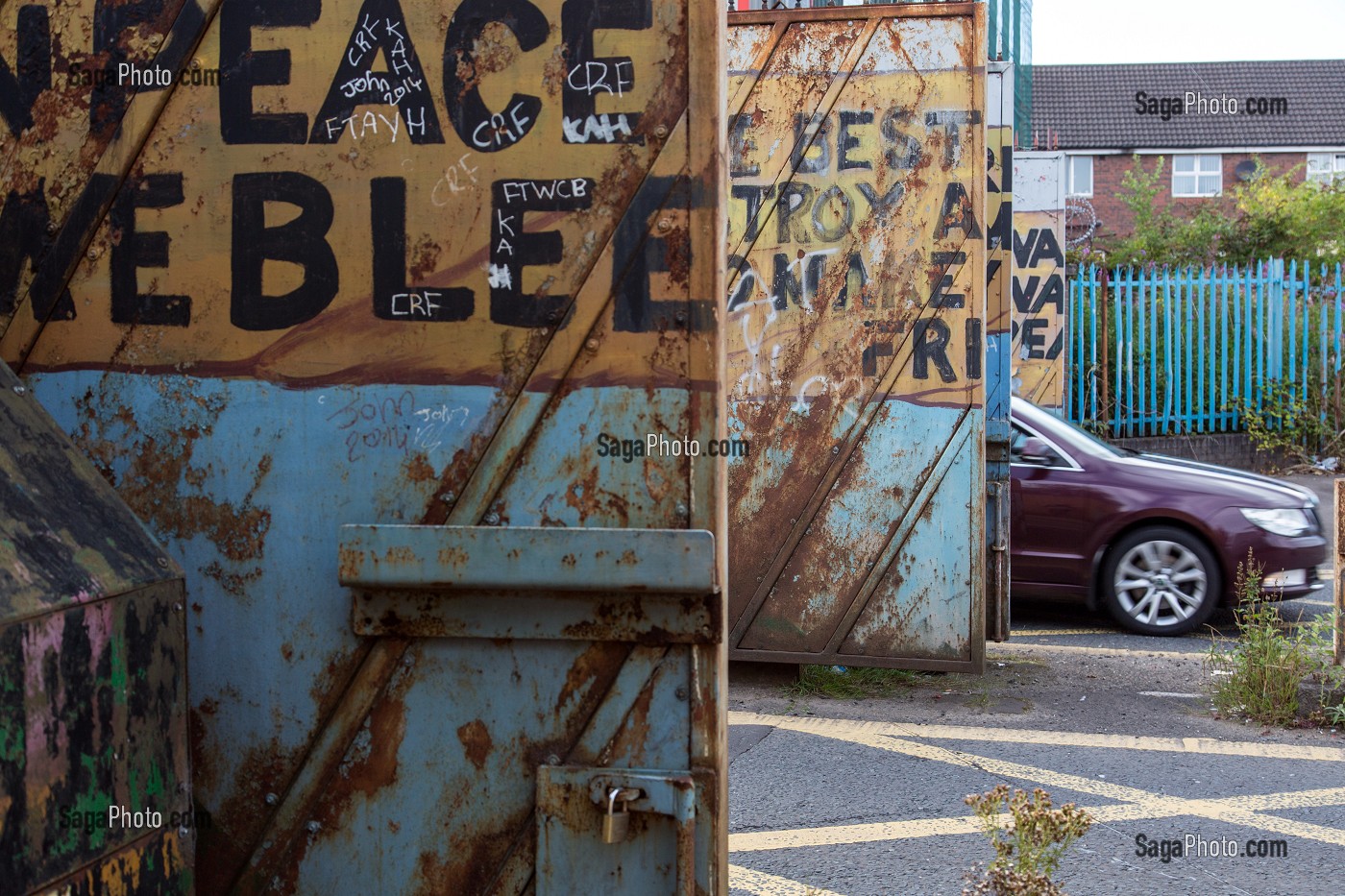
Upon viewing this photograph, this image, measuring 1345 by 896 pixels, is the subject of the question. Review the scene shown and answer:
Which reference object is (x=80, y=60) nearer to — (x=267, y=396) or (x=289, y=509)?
(x=267, y=396)

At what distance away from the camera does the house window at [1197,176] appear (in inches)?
1382

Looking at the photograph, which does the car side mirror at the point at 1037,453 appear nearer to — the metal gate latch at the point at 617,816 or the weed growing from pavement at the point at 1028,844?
the weed growing from pavement at the point at 1028,844

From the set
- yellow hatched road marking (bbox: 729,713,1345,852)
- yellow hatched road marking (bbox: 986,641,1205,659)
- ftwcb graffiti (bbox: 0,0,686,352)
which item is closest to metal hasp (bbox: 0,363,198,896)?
ftwcb graffiti (bbox: 0,0,686,352)

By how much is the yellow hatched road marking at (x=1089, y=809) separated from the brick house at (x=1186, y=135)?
30.7 metres

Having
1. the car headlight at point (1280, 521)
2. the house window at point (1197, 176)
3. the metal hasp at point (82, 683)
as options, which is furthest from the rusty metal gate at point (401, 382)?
the house window at point (1197, 176)

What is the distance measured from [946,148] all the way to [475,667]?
484 cm

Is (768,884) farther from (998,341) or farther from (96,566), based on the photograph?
(998,341)

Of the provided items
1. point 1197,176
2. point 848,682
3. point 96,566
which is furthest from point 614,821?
point 1197,176

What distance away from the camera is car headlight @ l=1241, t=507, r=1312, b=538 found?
25.2 ft

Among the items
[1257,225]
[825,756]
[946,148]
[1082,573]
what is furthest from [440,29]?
[1257,225]

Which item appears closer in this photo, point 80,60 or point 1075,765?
point 80,60

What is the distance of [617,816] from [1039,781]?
358cm

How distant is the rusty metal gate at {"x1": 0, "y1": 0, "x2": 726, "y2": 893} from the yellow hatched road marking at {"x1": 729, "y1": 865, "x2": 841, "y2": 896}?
215 centimetres

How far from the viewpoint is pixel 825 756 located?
17.6ft
